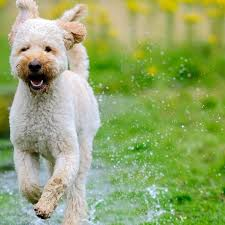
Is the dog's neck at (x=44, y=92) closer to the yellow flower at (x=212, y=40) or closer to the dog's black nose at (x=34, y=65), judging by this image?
the dog's black nose at (x=34, y=65)

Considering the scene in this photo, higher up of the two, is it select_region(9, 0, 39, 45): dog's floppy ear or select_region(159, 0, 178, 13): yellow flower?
select_region(9, 0, 39, 45): dog's floppy ear

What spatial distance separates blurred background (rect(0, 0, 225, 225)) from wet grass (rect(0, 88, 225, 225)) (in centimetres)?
1

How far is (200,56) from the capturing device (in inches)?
526

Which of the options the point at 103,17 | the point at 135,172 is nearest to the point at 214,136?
the point at 135,172

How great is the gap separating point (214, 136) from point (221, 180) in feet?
4.54

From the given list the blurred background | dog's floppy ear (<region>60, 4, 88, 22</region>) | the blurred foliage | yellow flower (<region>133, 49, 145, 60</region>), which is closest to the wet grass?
the blurred background

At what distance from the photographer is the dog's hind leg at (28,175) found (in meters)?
5.99

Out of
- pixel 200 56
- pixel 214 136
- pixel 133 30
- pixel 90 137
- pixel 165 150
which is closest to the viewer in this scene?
pixel 90 137

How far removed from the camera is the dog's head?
5652 mm

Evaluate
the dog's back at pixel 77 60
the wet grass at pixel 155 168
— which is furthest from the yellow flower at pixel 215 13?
the dog's back at pixel 77 60

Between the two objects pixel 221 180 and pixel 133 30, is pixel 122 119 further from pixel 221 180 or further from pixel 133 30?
pixel 133 30

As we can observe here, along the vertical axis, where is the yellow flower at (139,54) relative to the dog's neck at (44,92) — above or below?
below

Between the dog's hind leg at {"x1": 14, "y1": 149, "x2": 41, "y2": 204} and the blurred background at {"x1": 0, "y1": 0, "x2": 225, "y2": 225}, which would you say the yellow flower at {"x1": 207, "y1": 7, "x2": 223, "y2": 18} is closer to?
the blurred background at {"x1": 0, "y1": 0, "x2": 225, "y2": 225}

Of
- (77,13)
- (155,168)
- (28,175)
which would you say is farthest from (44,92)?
(155,168)
